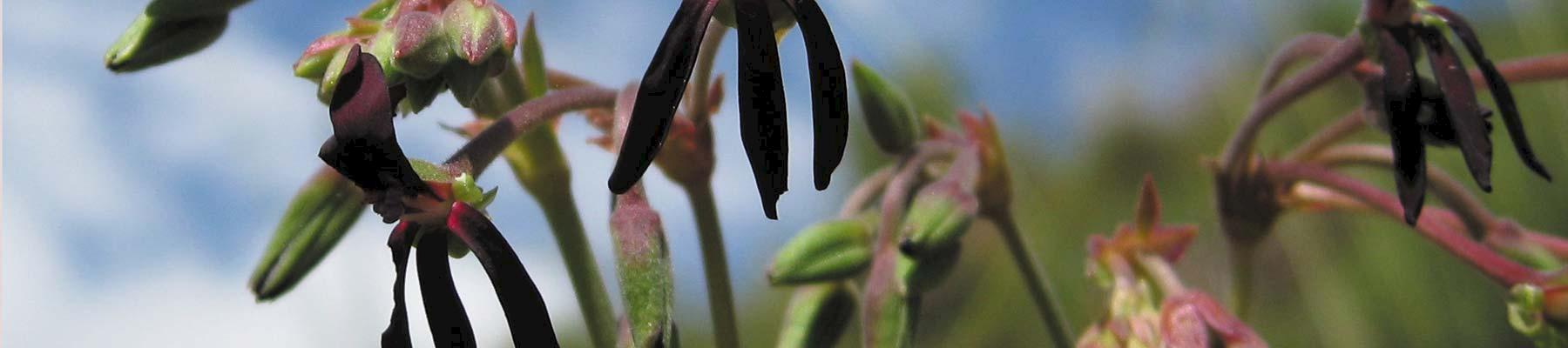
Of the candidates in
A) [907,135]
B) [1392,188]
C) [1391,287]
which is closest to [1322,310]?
[1391,287]

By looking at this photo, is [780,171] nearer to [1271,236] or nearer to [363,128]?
[363,128]

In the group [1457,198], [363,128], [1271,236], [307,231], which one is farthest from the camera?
[1271,236]

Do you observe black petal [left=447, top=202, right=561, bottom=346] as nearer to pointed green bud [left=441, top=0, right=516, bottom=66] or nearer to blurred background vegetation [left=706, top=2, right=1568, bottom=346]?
pointed green bud [left=441, top=0, right=516, bottom=66]

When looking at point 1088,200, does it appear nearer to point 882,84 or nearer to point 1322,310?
point 1322,310

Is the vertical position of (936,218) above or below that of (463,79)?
below

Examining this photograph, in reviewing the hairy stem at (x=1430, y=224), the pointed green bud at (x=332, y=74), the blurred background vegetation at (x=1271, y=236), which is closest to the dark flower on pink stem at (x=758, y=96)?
the pointed green bud at (x=332, y=74)

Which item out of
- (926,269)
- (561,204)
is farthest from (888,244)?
(561,204)

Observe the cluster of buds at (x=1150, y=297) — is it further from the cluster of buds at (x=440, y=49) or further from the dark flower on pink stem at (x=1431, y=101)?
the cluster of buds at (x=440, y=49)
